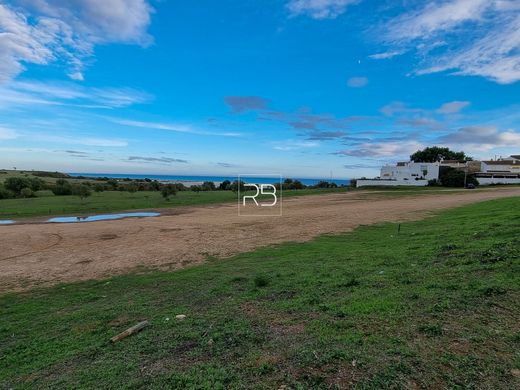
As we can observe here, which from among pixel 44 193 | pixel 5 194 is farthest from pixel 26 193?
pixel 44 193

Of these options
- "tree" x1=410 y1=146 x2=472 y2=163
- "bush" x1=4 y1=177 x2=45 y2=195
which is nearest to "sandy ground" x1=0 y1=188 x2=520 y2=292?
"bush" x1=4 y1=177 x2=45 y2=195

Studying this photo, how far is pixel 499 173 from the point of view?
68.7 meters

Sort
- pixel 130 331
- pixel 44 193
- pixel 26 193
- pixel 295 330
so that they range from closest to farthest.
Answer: pixel 295 330
pixel 130 331
pixel 26 193
pixel 44 193

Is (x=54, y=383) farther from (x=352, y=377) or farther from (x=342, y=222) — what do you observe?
(x=342, y=222)

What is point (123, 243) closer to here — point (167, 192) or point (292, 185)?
point (167, 192)

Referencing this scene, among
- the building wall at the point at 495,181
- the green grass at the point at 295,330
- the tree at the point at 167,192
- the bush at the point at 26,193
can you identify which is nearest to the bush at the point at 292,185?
the tree at the point at 167,192

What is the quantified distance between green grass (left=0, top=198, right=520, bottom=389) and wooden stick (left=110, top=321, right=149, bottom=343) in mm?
115

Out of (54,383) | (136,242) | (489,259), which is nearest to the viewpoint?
(54,383)

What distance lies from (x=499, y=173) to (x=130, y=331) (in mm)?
83980

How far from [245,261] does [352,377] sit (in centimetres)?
760

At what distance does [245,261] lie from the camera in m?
10.4

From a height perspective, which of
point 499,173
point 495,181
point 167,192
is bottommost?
point 167,192

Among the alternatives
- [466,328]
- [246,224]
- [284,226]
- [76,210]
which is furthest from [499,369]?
[76,210]

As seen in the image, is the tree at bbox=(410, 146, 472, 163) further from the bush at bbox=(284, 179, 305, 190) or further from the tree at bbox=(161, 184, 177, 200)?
the tree at bbox=(161, 184, 177, 200)
